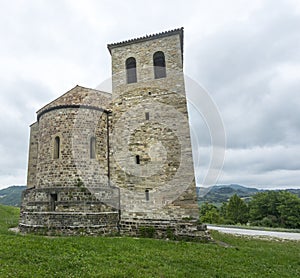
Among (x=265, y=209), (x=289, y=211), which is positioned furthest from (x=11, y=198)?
(x=289, y=211)

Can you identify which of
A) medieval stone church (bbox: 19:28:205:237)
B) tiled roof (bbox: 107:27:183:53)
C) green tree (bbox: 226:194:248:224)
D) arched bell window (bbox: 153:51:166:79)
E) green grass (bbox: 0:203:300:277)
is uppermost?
tiled roof (bbox: 107:27:183:53)

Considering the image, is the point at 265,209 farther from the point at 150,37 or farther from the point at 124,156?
the point at 150,37

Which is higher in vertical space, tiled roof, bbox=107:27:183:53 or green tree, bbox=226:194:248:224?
tiled roof, bbox=107:27:183:53

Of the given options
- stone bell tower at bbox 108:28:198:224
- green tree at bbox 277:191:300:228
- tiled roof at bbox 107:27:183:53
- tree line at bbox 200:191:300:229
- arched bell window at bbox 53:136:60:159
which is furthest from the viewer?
tree line at bbox 200:191:300:229

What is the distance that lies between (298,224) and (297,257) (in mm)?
27870

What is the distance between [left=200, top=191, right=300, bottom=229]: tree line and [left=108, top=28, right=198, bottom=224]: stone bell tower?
24734 mm

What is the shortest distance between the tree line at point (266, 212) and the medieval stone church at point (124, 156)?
24725 mm

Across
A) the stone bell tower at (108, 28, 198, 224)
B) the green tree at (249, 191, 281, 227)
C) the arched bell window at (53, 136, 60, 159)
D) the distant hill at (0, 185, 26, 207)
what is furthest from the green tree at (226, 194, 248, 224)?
the distant hill at (0, 185, 26, 207)

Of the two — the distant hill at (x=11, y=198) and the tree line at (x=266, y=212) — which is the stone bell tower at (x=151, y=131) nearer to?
the tree line at (x=266, y=212)

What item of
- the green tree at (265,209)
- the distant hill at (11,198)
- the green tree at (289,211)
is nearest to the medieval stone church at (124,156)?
the green tree at (289,211)

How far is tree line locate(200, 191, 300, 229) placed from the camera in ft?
103

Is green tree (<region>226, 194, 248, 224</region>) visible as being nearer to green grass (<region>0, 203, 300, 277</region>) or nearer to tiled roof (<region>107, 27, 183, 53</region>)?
green grass (<region>0, 203, 300, 277</region>)

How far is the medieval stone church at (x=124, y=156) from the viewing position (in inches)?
409

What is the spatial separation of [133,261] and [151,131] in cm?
699
